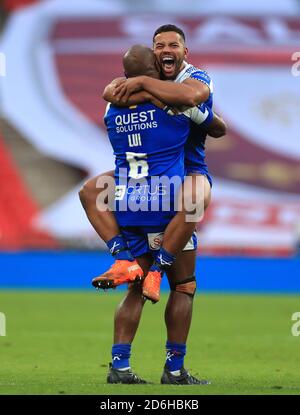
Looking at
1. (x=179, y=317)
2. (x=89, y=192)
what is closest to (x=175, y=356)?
(x=179, y=317)

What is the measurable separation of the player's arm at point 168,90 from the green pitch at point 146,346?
1.64 meters

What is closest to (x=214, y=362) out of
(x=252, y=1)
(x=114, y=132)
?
(x=114, y=132)

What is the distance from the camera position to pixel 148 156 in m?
6.12

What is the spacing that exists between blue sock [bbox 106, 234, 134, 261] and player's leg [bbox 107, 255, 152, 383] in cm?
15

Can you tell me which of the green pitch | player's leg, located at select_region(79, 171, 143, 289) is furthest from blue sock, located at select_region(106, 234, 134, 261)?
the green pitch

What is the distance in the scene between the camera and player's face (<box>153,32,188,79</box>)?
6020 mm

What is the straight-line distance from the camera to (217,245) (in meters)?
20.2

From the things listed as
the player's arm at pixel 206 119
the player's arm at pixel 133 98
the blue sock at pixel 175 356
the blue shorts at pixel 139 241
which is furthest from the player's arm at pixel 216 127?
the blue sock at pixel 175 356

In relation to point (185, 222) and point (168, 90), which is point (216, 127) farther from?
point (185, 222)

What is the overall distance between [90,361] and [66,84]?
14596mm

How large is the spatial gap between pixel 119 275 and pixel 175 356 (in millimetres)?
Result: 646
